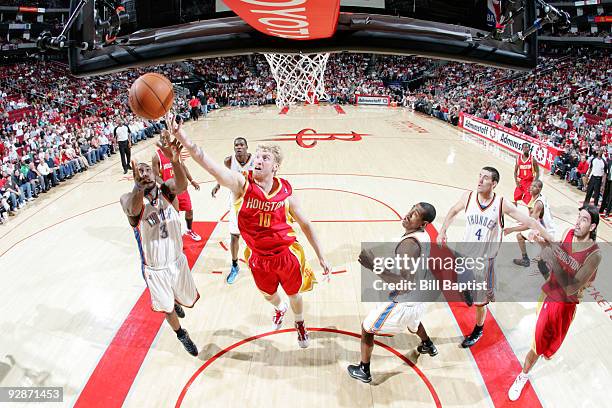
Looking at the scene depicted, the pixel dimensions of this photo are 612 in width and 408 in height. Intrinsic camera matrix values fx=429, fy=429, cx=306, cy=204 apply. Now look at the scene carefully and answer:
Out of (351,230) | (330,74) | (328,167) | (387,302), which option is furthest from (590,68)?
(387,302)

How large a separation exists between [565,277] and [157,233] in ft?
10.7

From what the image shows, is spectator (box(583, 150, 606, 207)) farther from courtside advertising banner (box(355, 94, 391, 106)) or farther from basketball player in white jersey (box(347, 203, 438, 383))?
courtside advertising banner (box(355, 94, 391, 106))

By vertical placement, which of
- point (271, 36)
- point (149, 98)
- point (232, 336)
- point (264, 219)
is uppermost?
point (271, 36)

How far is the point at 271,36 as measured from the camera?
4.37 meters

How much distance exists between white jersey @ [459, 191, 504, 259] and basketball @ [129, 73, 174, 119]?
9.60 ft

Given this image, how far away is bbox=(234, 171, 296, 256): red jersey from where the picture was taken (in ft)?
11.3

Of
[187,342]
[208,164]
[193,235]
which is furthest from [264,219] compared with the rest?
[193,235]

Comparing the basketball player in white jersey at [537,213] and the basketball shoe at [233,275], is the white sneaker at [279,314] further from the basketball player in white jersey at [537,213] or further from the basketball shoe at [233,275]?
the basketball player in white jersey at [537,213]

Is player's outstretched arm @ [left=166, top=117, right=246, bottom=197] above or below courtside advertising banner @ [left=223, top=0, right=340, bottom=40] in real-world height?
below

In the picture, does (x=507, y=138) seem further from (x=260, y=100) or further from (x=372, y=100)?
(x=260, y=100)

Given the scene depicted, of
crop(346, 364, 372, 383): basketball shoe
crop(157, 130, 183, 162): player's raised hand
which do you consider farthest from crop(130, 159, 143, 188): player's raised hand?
crop(346, 364, 372, 383): basketball shoe

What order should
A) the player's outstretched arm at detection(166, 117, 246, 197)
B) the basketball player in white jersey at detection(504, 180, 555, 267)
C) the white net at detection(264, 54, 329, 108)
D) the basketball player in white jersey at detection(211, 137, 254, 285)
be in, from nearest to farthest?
the player's outstretched arm at detection(166, 117, 246, 197)
the basketball player in white jersey at detection(504, 180, 555, 267)
the basketball player in white jersey at detection(211, 137, 254, 285)
the white net at detection(264, 54, 329, 108)

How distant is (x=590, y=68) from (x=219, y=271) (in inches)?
893

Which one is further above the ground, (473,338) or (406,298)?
(406,298)
